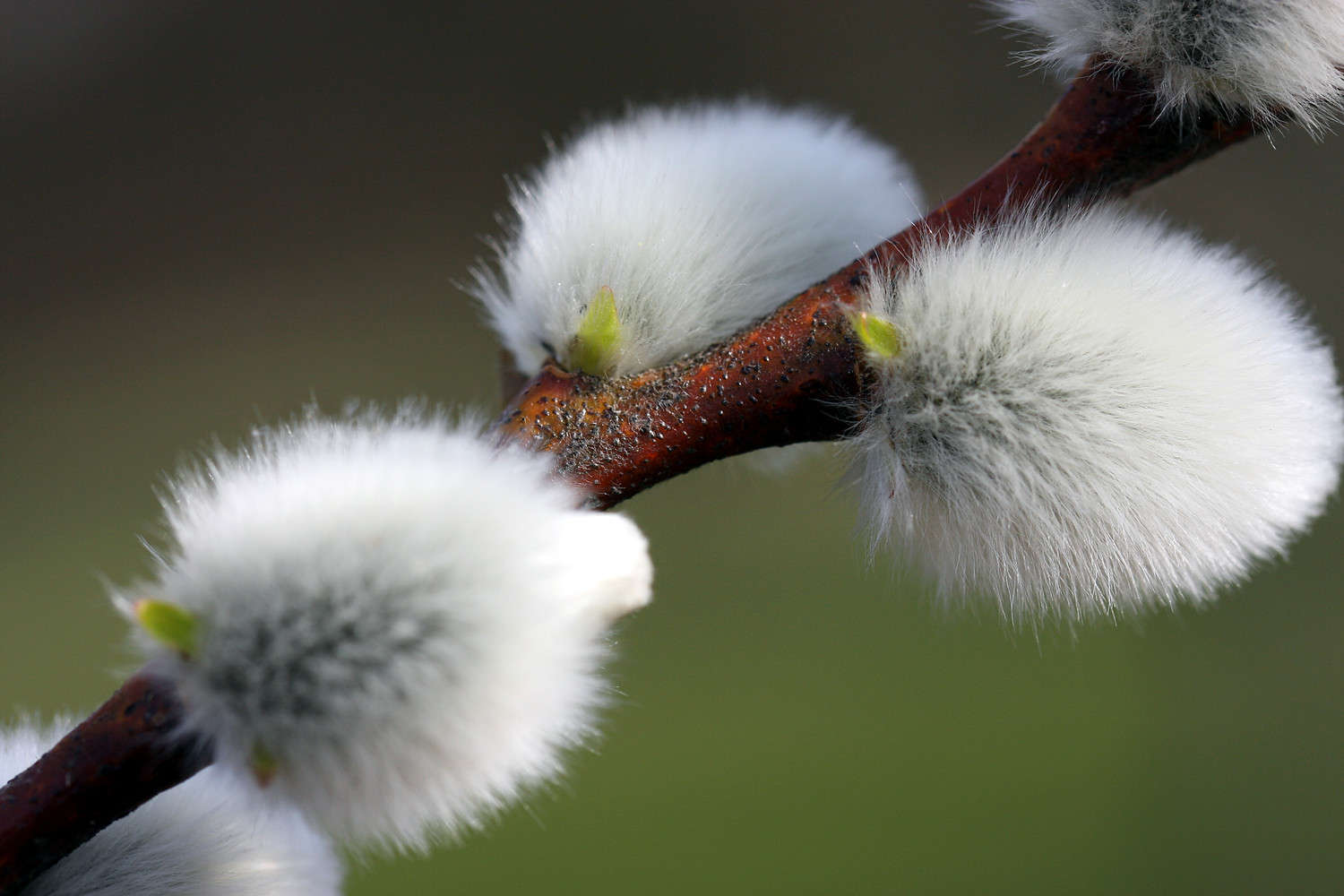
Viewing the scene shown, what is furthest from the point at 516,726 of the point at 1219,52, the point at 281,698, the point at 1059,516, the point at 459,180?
the point at 459,180

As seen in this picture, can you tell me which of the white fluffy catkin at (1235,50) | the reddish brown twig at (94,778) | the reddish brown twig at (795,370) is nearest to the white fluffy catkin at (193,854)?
the reddish brown twig at (94,778)

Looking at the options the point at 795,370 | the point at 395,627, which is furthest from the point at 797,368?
the point at 395,627

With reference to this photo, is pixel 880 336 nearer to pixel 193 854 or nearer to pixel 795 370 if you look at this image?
pixel 795 370

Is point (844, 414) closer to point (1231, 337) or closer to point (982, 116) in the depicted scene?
point (1231, 337)

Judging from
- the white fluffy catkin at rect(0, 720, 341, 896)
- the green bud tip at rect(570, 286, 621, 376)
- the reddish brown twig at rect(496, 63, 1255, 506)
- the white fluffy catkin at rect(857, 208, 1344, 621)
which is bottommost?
the white fluffy catkin at rect(857, 208, 1344, 621)

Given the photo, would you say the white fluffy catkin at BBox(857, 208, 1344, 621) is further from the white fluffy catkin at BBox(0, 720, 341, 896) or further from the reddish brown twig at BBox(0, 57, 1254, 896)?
the white fluffy catkin at BBox(0, 720, 341, 896)

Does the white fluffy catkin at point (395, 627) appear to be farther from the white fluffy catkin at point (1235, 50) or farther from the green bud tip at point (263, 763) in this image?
the white fluffy catkin at point (1235, 50)

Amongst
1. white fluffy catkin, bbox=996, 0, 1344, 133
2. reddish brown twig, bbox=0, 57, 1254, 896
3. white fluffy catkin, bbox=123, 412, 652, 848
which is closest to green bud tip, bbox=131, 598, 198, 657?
white fluffy catkin, bbox=123, 412, 652, 848
